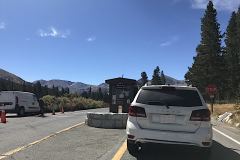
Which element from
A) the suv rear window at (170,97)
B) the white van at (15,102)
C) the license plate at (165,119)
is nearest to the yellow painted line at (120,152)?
the license plate at (165,119)

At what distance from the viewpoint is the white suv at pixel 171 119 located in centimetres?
1052

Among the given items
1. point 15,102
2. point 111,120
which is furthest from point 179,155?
point 15,102

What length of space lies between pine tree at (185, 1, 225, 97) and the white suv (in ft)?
227

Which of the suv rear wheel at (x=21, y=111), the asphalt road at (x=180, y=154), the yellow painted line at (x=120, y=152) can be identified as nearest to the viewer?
the asphalt road at (x=180, y=154)

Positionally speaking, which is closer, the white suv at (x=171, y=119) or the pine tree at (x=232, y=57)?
the white suv at (x=171, y=119)

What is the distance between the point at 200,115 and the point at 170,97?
82 centimetres

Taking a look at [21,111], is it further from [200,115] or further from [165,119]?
[200,115]

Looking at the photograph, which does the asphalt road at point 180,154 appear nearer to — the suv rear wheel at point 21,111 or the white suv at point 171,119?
the white suv at point 171,119

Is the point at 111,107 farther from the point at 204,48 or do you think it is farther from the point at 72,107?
the point at 204,48

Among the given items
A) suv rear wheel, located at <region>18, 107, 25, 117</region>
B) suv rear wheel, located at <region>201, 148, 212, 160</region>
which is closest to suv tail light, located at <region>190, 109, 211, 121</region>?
suv rear wheel, located at <region>201, 148, 212, 160</region>

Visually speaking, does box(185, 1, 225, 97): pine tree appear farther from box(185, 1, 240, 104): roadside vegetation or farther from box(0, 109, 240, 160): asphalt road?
box(0, 109, 240, 160): asphalt road

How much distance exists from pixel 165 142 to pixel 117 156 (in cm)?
136

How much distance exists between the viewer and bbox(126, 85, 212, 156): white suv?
10516 millimetres

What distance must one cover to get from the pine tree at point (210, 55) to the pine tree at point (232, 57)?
4.18 meters
